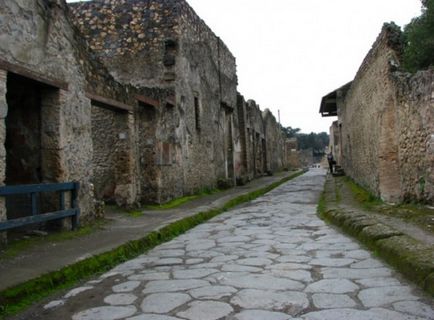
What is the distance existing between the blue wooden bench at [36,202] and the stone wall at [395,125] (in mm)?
5102

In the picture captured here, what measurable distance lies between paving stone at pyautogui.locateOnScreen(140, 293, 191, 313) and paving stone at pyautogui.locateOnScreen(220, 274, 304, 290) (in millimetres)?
497

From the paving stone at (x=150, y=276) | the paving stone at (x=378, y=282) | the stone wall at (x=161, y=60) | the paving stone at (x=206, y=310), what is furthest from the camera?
the stone wall at (x=161, y=60)

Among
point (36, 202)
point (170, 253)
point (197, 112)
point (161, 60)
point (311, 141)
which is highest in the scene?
point (311, 141)

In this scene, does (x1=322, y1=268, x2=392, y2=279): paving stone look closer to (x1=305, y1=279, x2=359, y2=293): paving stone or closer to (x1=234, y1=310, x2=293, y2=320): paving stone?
(x1=305, y1=279, x2=359, y2=293): paving stone

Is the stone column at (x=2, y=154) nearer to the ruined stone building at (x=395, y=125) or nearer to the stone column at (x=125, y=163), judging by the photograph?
the stone column at (x=125, y=163)

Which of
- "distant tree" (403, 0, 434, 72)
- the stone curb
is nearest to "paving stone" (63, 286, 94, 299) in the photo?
the stone curb

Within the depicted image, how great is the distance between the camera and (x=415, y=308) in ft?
9.64

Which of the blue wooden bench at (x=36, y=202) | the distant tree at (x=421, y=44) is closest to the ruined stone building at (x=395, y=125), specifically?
the distant tree at (x=421, y=44)

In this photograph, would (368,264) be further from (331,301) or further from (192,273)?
(192,273)

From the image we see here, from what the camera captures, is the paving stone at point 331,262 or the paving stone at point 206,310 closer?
the paving stone at point 206,310

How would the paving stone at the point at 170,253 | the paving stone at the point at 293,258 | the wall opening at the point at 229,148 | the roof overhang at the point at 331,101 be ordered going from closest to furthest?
the paving stone at the point at 293,258 → the paving stone at the point at 170,253 → the wall opening at the point at 229,148 → the roof overhang at the point at 331,101

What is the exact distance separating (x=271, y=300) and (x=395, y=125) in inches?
230

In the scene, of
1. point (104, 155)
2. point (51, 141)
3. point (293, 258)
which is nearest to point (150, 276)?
point (293, 258)

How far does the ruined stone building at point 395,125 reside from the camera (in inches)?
263
